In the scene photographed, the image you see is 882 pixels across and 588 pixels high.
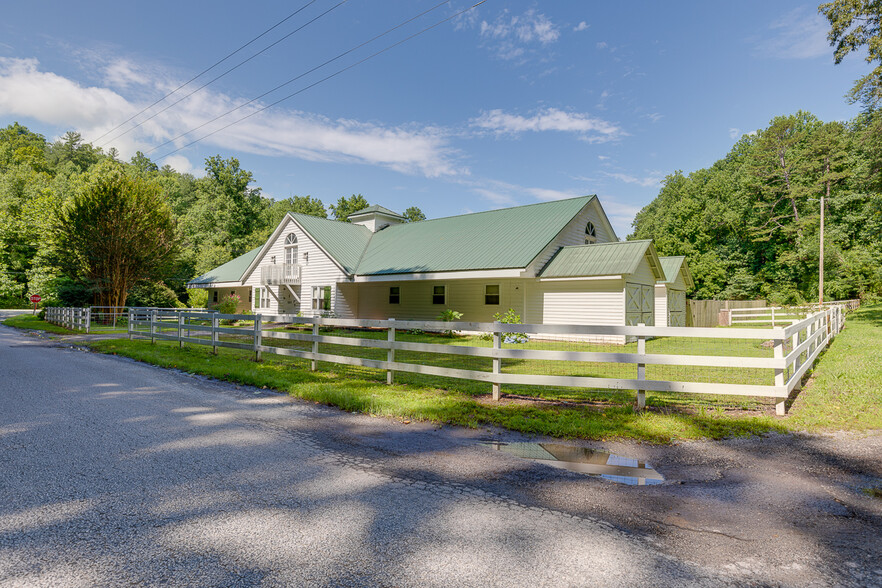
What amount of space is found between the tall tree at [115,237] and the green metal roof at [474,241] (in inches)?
504

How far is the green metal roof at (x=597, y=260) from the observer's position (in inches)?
704

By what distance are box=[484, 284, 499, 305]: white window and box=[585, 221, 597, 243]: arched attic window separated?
5.54 m

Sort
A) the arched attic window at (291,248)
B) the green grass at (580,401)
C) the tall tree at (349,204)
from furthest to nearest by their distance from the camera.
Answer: the tall tree at (349,204), the arched attic window at (291,248), the green grass at (580,401)

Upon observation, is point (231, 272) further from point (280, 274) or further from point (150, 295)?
point (280, 274)

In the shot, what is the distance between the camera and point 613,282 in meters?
18.3

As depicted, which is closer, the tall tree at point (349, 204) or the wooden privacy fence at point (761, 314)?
the wooden privacy fence at point (761, 314)

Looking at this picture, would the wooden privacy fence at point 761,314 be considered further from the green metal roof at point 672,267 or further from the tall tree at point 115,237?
the tall tree at point 115,237

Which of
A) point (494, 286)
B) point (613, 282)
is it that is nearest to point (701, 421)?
point (613, 282)

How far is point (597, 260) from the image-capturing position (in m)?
18.8

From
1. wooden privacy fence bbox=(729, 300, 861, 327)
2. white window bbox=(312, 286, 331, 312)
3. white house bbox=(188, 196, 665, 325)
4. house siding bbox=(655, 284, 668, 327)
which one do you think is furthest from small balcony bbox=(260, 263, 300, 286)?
wooden privacy fence bbox=(729, 300, 861, 327)

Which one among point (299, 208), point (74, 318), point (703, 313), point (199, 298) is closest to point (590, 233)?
point (703, 313)

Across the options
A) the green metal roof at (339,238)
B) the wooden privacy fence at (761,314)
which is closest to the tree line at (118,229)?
the green metal roof at (339,238)

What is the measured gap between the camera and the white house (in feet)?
62.0

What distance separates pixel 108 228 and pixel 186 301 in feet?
55.0
